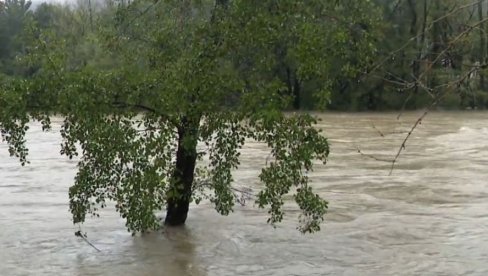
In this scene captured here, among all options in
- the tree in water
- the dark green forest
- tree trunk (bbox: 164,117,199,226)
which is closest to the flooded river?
tree trunk (bbox: 164,117,199,226)

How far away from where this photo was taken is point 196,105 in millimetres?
9602

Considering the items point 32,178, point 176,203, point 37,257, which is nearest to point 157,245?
point 176,203

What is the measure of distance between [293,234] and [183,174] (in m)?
2.32

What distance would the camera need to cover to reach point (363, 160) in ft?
69.7

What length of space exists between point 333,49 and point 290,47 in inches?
23.1

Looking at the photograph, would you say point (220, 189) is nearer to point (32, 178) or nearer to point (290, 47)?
point (290, 47)

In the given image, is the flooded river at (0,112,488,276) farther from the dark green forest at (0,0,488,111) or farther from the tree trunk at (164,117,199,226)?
the dark green forest at (0,0,488,111)

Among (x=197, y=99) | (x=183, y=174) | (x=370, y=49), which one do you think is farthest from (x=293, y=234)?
(x=370, y=49)

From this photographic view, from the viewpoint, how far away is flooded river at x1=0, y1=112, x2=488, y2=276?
1011 centimetres

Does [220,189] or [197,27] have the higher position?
[197,27]

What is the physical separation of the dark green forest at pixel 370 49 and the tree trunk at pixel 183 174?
149cm

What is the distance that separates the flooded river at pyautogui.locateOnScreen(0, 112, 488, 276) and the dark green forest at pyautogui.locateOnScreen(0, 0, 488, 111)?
1.29m

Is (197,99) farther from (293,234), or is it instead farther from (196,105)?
(293,234)

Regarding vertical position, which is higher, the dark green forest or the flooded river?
the dark green forest
